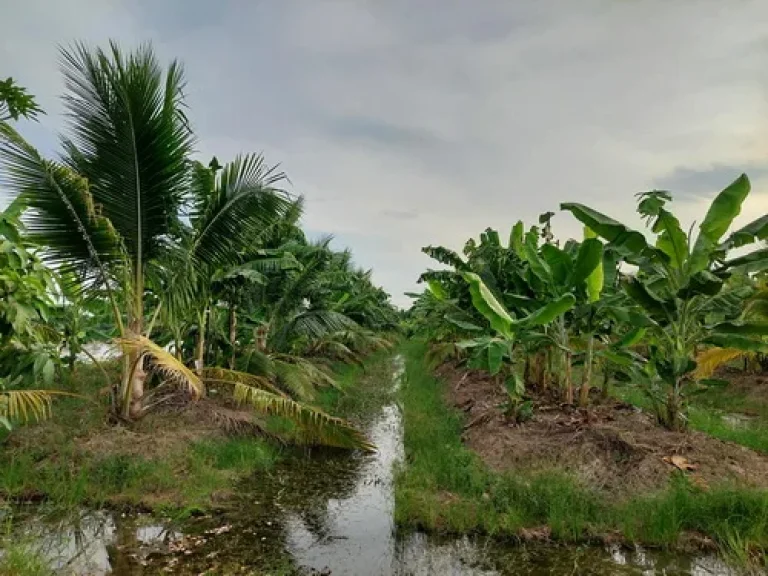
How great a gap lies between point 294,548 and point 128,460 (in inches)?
99.7

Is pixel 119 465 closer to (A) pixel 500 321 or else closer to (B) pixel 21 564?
(B) pixel 21 564

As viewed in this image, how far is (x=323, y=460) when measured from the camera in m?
7.04

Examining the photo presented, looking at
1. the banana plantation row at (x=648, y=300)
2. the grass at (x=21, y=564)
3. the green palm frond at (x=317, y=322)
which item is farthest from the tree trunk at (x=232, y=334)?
the grass at (x=21, y=564)

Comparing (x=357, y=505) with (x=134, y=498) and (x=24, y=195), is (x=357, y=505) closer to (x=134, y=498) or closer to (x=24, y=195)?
(x=134, y=498)

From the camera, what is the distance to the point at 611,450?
18.7ft

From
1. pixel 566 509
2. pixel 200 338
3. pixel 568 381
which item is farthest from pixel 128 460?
pixel 568 381

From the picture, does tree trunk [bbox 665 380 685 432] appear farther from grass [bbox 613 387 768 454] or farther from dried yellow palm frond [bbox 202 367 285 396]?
dried yellow palm frond [bbox 202 367 285 396]

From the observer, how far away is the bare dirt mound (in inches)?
204

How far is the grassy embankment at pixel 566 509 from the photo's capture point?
4.29 meters

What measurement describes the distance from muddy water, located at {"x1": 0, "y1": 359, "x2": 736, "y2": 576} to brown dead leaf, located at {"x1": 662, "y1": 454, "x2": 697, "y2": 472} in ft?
3.87

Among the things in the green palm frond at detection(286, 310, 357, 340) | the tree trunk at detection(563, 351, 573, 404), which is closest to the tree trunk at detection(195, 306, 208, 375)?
the green palm frond at detection(286, 310, 357, 340)

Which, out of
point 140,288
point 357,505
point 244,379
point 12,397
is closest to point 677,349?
point 357,505

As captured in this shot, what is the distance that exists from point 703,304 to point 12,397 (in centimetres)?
713

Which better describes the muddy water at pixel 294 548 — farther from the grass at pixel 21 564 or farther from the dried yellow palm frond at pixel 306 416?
the dried yellow palm frond at pixel 306 416
